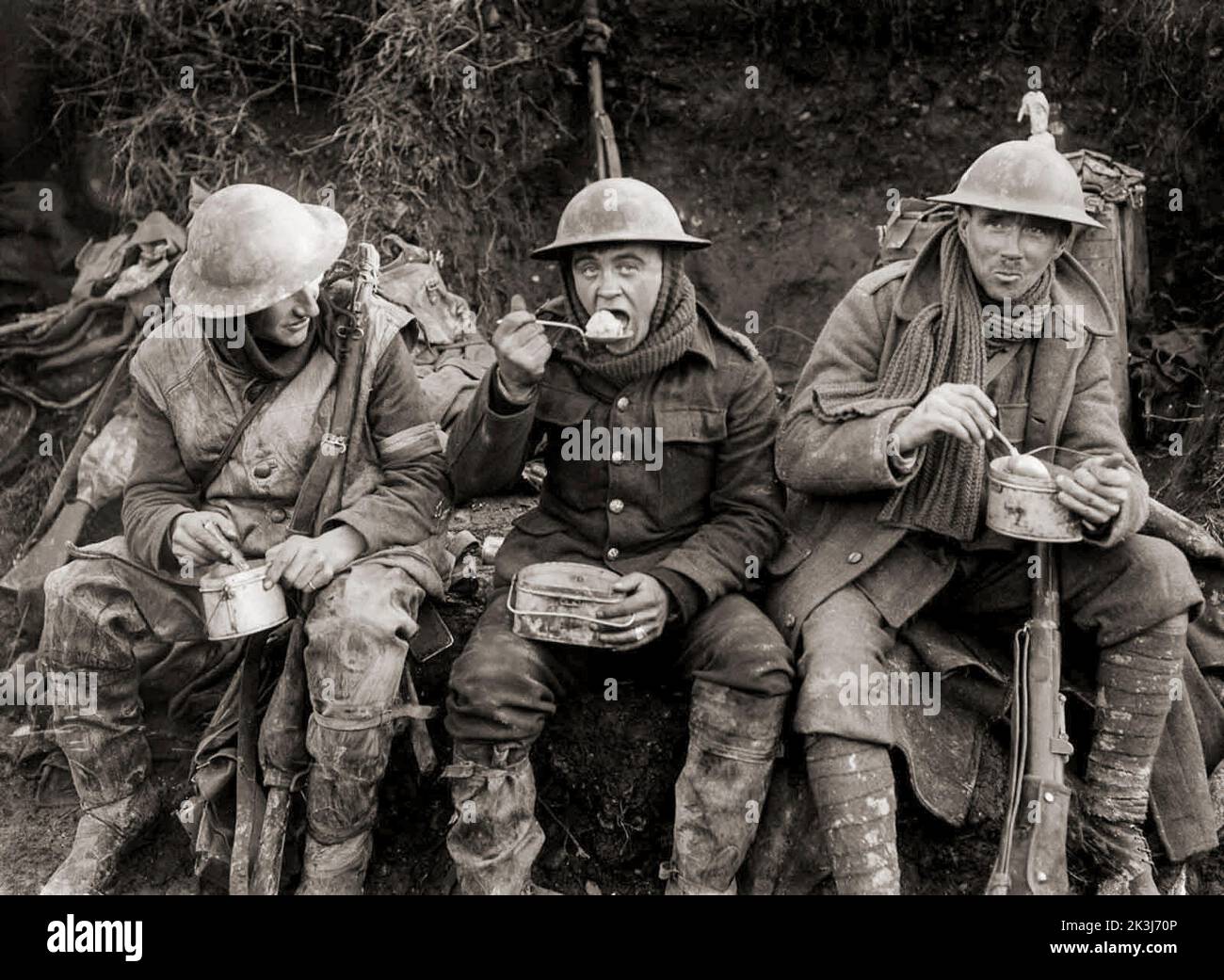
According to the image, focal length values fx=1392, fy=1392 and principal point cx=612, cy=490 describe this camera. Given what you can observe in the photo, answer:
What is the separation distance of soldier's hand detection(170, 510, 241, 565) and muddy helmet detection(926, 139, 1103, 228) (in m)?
2.27

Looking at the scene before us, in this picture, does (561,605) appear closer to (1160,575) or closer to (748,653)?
(748,653)

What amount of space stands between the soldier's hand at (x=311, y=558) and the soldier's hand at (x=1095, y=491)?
1.97m

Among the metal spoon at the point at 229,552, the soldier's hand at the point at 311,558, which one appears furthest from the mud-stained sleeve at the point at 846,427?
the metal spoon at the point at 229,552

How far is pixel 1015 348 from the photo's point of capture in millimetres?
4098

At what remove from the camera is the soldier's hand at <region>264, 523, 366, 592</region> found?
3834 mm

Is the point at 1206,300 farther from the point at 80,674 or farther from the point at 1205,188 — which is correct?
the point at 80,674

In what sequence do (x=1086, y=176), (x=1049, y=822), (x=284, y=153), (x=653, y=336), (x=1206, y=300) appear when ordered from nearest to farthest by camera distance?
1. (x=1049, y=822)
2. (x=653, y=336)
3. (x=1086, y=176)
4. (x=1206, y=300)
5. (x=284, y=153)

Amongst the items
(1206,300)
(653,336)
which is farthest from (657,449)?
(1206,300)

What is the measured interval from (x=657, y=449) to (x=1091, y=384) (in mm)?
1295

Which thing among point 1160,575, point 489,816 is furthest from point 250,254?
point 1160,575

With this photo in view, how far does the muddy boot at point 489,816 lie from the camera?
3.76m

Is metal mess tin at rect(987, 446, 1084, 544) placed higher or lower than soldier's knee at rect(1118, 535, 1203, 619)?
higher

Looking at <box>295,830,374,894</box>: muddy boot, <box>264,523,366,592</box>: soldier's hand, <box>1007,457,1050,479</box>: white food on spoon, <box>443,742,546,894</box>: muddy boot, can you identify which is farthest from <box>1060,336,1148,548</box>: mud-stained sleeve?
<box>295,830,374,894</box>: muddy boot

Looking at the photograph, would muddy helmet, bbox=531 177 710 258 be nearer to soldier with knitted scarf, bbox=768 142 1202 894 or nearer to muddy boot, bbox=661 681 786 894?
soldier with knitted scarf, bbox=768 142 1202 894
